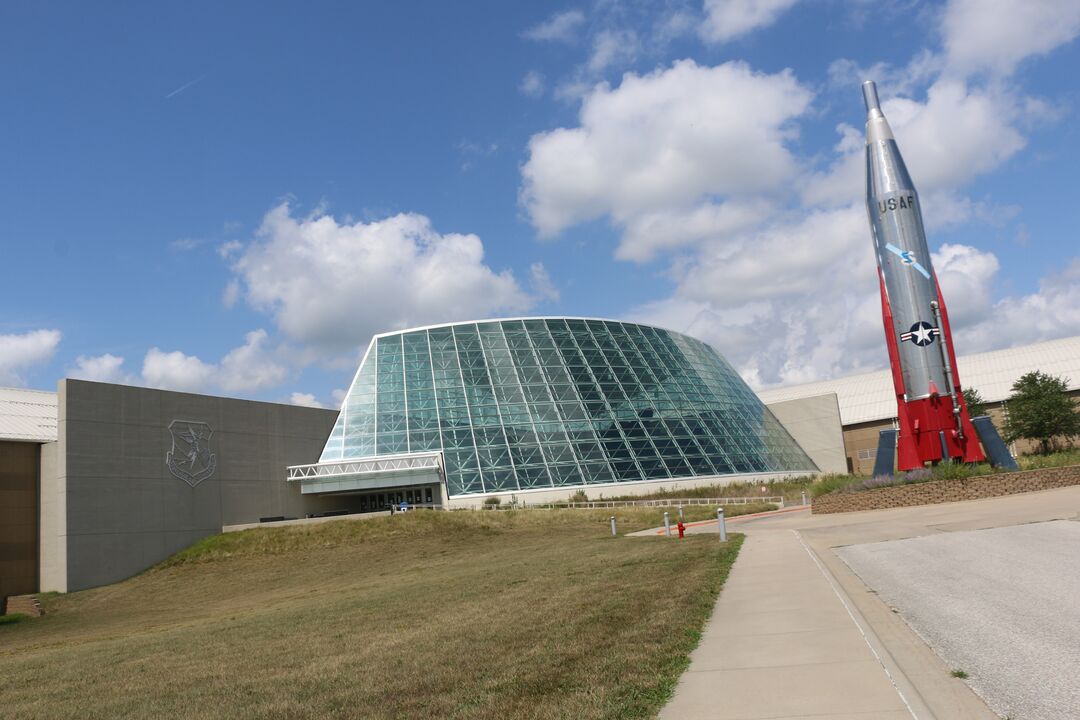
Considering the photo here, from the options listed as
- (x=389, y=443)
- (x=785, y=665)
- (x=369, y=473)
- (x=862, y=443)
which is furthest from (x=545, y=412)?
(x=785, y=665)

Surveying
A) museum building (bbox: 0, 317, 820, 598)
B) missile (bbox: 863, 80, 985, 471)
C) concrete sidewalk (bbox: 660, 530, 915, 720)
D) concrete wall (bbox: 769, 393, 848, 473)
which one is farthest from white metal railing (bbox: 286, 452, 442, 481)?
concrete sidewalk (bbox: 660, 530, 915, 720)

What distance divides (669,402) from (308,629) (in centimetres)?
4359

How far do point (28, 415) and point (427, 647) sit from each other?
40849 millimetres

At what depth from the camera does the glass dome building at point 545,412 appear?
166 ft

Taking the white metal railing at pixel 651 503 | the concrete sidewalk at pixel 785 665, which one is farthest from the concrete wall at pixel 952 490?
the concrete sidewalk at pixel 785 665

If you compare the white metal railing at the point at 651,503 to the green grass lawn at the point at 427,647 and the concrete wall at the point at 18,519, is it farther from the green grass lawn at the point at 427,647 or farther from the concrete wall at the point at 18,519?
the concrete wall at the point at 18,519

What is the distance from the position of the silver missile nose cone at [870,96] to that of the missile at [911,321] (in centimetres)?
46

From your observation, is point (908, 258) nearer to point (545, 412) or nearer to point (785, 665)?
point (545, 412)

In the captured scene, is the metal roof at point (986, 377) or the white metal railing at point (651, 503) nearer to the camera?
the white metal railing at point (651, 503)

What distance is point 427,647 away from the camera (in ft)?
37.7

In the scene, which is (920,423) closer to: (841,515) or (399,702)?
(841,515)

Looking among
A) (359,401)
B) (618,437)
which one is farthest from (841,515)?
(359,401)

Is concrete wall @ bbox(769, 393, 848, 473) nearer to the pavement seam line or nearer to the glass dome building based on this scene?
the glass dome building

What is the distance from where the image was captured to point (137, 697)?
10359 mm
